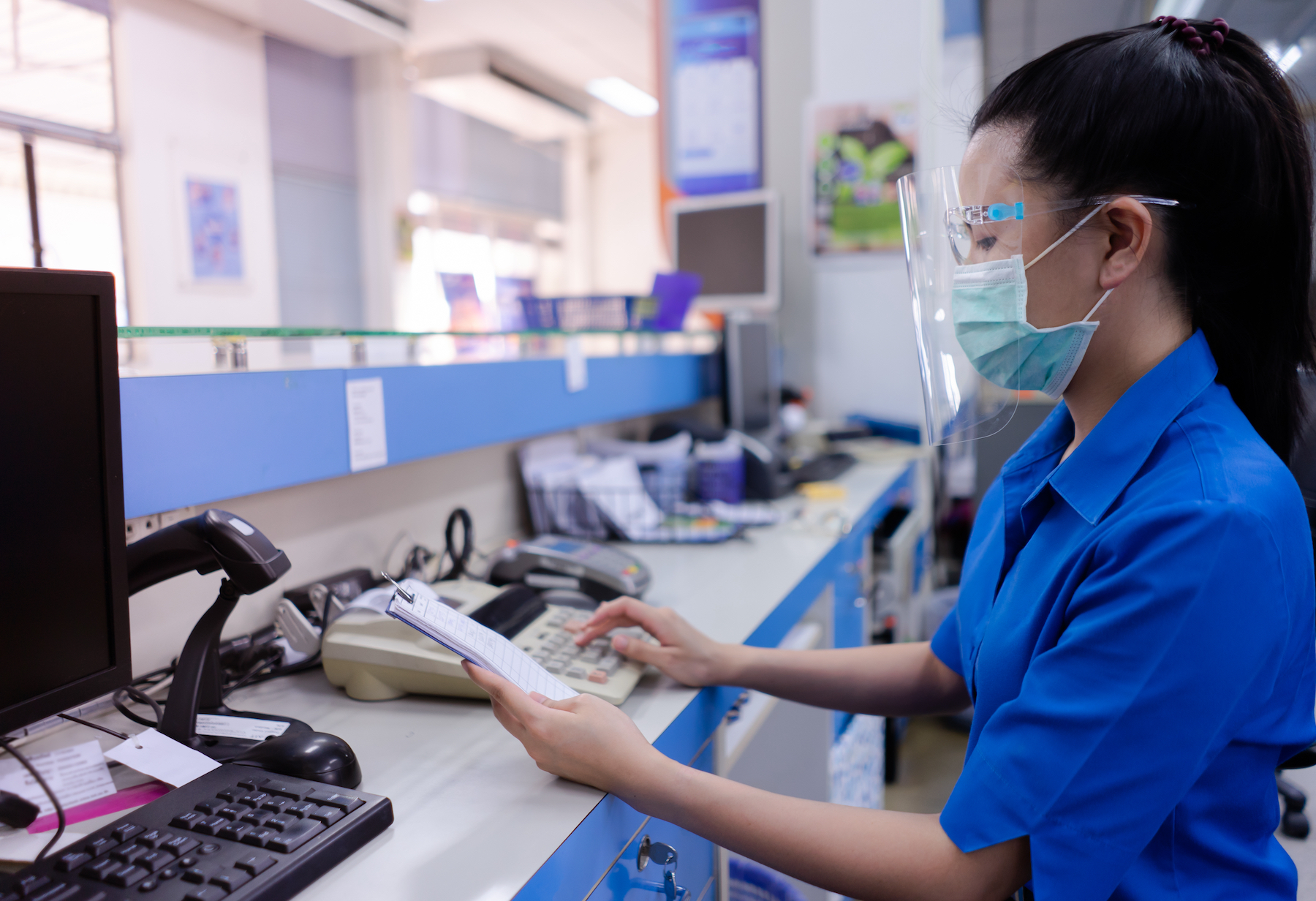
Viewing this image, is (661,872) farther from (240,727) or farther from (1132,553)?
(1132,553)

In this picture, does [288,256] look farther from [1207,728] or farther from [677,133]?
[1207,728]

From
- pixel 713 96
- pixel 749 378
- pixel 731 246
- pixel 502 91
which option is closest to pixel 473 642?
pixel 749 378

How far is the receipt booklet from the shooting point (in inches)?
26.6

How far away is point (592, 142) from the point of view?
836cm

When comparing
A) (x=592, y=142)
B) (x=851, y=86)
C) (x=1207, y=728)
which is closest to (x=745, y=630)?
(x=1207, y=728)

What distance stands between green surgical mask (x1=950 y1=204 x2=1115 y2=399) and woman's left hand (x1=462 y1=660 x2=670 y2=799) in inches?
20.5

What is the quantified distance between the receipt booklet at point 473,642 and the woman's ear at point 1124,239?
2.12ft

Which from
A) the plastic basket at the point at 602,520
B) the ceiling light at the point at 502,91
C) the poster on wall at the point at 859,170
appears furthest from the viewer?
the ceiling light at the point at 502,91

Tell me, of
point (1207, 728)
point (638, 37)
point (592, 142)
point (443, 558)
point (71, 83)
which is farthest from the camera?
point (592, 142)

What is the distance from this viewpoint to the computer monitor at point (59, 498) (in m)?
0.61

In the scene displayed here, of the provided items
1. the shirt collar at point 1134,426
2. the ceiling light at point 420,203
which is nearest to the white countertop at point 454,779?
the shirt collar at point 1134,426

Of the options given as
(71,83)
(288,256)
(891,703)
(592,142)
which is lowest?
(891,703)

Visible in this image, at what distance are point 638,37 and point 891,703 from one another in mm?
6063

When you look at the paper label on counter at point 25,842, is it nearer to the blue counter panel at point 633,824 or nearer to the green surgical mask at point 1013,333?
the blue counter panel at point 633,824
